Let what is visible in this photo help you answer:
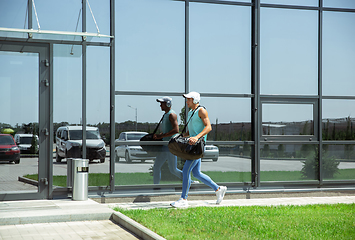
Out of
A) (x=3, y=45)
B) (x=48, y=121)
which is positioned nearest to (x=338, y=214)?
(x=48, y=121)

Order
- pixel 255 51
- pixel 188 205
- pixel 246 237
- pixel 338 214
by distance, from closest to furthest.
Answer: pixel 246 237
pixel 338 214
pixel 188 205
pixel 255 51

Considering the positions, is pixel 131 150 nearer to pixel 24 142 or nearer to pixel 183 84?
pixel 183 84

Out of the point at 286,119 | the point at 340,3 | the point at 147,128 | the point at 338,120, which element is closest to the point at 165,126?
the point at 147,128

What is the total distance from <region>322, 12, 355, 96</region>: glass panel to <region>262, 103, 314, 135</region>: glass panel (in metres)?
0.76

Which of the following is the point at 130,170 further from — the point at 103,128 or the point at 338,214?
the point at 338,214

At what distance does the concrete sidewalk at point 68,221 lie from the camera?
6.19 metres

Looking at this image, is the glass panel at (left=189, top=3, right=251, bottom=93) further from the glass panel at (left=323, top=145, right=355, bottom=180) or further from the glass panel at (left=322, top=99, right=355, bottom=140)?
the glass panel at (left=323, top=145, right=355, bottom=180)

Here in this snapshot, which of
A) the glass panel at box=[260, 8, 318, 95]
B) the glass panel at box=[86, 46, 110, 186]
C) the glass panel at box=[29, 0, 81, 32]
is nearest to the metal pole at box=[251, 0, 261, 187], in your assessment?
the glass panel at box=[260, 8, 318, 95]

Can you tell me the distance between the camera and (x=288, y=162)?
32.0 feet

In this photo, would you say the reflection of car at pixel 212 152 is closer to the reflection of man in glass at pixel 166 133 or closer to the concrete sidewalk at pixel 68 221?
the reflection of man in glass at pixel 166 133

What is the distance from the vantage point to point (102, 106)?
28.9 feet

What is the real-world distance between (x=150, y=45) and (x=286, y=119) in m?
3.36

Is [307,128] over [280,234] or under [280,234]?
over

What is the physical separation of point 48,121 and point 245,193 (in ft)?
14.1
